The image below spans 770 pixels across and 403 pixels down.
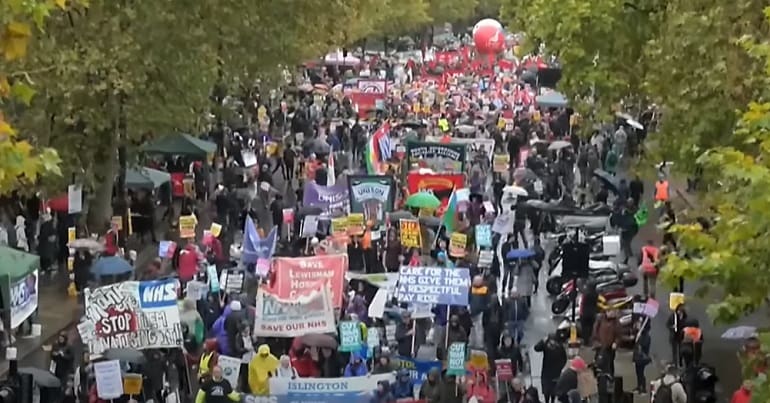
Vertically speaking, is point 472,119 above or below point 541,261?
above

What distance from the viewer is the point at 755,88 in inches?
758

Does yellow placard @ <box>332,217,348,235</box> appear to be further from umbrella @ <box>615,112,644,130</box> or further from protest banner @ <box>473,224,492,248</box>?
umbrella @ <box>615,112,644,130</box>

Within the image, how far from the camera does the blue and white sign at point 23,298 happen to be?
20.1 metres

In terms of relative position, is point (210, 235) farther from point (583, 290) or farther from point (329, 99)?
point (329, 99)

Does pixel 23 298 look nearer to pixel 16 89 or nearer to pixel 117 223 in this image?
pixel 117 223

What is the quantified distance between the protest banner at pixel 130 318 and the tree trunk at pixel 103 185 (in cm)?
1054

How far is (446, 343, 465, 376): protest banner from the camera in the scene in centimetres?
1723

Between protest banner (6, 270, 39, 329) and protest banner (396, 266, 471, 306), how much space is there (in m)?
5.51

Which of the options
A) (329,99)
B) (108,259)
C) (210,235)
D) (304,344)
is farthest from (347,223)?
(329,99)

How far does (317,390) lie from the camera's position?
52.5ft

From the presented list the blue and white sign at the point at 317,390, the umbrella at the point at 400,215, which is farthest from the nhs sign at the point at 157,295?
the umbrella at the point at 400,215

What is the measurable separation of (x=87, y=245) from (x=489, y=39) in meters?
52.1

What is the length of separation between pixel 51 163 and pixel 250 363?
265 inches

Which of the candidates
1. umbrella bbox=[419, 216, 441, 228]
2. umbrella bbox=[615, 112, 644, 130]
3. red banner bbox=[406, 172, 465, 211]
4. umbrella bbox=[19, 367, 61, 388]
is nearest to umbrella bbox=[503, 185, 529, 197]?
red banner bbox=[406, 172, 465, 211]
